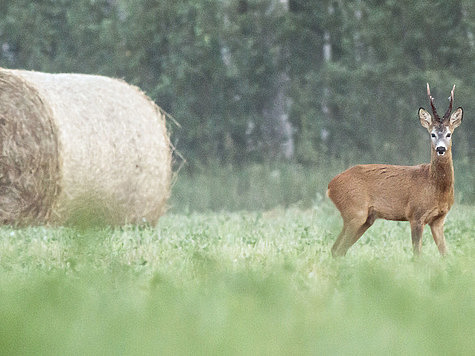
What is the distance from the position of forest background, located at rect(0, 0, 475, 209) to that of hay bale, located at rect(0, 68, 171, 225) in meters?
5.77

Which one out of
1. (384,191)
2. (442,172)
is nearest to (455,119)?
(442,172)

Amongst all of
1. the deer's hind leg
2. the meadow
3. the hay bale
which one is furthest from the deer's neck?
the hay bale

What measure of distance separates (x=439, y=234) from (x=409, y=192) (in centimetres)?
36

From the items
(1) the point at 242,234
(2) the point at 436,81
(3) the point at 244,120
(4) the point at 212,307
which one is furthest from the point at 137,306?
(3) the point at 244,120

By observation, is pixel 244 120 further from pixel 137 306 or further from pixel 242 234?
pixel 137 306

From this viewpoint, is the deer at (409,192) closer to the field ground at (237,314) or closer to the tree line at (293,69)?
the field ground at (237,314)

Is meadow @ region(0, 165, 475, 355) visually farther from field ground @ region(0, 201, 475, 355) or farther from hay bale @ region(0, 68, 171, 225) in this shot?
hay bale @ region(0, 68, 171, 225)

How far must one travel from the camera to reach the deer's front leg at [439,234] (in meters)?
6.76

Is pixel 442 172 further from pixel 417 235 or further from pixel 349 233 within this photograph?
pixel 349 233

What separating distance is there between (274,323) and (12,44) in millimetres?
23901

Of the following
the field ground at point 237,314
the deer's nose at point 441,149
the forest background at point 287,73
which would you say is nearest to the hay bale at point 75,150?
the deer's nose at point 441,149

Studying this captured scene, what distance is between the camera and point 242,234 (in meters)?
8.98

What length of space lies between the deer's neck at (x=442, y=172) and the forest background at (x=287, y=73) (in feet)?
33.1

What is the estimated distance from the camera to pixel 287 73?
845 inches
